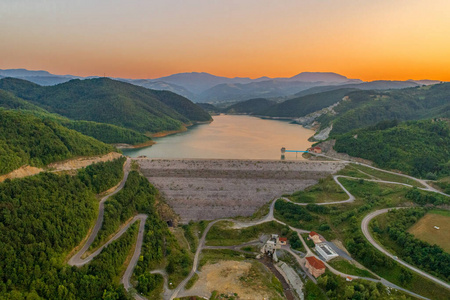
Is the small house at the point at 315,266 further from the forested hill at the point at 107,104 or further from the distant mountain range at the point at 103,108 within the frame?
the forested hill at the point at 107,104

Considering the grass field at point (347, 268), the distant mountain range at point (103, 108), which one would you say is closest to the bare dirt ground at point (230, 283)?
the grass field at point (347, 268)

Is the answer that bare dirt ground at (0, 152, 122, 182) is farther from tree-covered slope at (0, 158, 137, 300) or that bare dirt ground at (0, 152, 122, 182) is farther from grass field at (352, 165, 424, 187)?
grass field at (352, 165, 424, 187)

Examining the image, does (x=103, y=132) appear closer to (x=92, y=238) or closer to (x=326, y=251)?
(x=92, y=238)

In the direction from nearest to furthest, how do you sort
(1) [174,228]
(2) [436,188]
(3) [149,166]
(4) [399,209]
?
(4) [399,209]
(1) [174,228]
(2) [436,188]
(3) [149,166]

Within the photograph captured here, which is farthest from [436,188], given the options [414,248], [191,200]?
[191,200]

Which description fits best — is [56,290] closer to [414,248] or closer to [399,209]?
[414,248]
